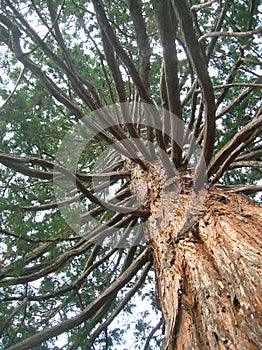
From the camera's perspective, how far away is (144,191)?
10.3 feet

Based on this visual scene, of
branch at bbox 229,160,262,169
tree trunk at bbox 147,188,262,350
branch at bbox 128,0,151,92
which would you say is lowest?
tree trunk at bbox 147,188,262,350

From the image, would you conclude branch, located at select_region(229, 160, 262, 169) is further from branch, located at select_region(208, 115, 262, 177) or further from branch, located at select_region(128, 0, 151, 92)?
branch, located at select_region(128, 0, 151, 92)

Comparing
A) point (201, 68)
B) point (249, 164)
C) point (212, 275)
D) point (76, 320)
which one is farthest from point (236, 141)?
point (76, 320)

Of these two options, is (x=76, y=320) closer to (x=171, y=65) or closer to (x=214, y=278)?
(x=214, y=278)

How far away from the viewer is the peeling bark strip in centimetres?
133

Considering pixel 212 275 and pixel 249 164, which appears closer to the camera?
pixel 212 275

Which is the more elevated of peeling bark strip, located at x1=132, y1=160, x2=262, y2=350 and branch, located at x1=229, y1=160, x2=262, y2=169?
branch, located at x1=229, y1=160, x2=262, y2=169

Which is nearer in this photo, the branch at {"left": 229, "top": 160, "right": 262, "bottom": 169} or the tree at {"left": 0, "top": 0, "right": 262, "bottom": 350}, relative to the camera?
the tree at {"left": 0, "top": 0, "right": 262, "bottom": 350}

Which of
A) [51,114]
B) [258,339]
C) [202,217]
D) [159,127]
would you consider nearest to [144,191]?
[159,127]

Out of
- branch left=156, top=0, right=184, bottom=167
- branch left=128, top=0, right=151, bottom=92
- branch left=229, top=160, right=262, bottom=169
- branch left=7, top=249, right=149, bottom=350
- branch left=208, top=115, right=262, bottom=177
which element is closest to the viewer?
branch left=156, top=0, right=184, bottom=167

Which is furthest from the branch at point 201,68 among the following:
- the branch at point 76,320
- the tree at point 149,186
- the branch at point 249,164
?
the branch at point 76,320

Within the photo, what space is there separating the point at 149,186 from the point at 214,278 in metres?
1.60

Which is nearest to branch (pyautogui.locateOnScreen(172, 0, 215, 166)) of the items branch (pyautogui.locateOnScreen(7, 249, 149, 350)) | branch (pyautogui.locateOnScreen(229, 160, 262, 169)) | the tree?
the tree

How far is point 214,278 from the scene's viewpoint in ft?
5.25
